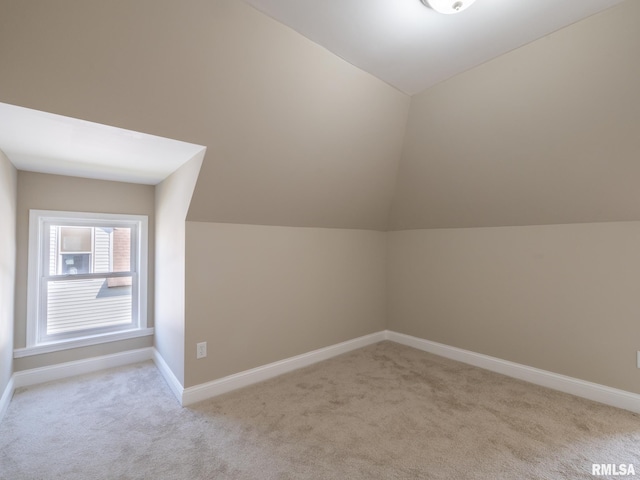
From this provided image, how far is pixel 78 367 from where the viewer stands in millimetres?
2797

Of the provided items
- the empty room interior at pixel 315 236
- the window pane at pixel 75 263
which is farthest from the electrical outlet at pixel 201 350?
the window pane at pixel 75 263

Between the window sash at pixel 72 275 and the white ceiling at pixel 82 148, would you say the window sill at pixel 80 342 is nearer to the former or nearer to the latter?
the window sash at pixel 72 275

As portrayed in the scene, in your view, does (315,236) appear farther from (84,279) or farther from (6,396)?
(6,396)

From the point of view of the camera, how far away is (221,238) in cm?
251

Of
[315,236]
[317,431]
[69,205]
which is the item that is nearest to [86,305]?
[69,205]

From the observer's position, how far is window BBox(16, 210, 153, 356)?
270 cm

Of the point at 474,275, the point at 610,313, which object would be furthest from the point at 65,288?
the point at 610,313

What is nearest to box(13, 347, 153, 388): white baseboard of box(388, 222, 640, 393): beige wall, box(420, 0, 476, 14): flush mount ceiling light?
box(388, 222, 640, 393): beige wall

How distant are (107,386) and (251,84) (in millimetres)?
2731

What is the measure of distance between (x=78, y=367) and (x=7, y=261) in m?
1.17

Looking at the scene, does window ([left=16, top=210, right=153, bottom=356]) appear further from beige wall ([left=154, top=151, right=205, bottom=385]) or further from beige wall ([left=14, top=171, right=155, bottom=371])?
beige wall ([left=154, top=151, right=205, bottom=385])

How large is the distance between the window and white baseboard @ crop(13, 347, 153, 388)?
17 centimetres

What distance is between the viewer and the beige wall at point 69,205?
8.52 feet

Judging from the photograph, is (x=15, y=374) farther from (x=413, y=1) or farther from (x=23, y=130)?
(x=413, y=1)
